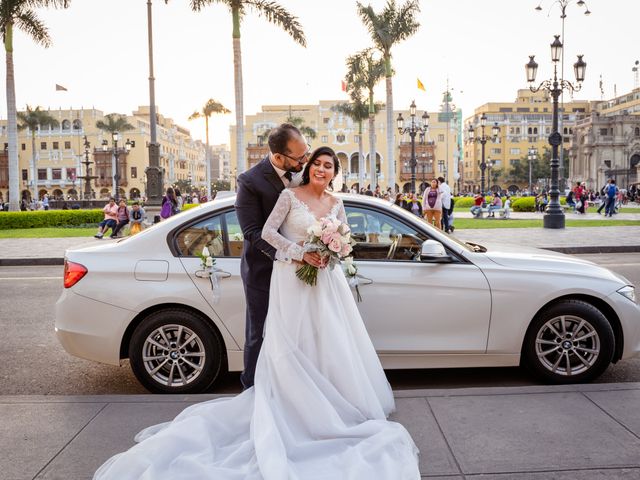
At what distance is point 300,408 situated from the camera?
3.39 metres

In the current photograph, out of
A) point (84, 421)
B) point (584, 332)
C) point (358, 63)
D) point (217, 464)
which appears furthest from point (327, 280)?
point (358, 63)

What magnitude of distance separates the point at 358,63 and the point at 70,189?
7858 cm

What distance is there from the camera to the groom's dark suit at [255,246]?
146 inches

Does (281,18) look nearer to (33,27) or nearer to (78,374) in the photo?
(33,27)

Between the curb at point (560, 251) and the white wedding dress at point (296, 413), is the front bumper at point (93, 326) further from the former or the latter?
the curb at point (560, 251)

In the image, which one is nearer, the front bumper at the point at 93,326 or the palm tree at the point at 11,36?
the front bumper at the point at 93,326

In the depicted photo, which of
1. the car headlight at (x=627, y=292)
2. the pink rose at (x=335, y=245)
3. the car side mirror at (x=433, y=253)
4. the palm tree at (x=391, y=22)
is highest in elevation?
the palm tree at (x=391, y=22)

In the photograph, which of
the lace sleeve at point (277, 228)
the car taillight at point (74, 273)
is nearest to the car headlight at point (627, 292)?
the lace sleeve at point (277, 228)

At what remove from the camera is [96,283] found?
15.1ft

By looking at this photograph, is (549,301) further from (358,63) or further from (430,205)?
(358,63)

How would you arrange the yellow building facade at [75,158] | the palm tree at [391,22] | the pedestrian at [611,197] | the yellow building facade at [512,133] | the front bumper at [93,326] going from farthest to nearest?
the yellow building facade at [512,133], the yellow building facade at [75,158], the palm tree at [391,22], the pedestrian at [611,197], the front bumper at [93,326]

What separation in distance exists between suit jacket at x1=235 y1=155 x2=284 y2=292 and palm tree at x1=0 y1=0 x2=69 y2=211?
2628cm

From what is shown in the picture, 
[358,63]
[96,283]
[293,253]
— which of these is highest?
[358,63]

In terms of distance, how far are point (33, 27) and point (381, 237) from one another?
96.5 feet
